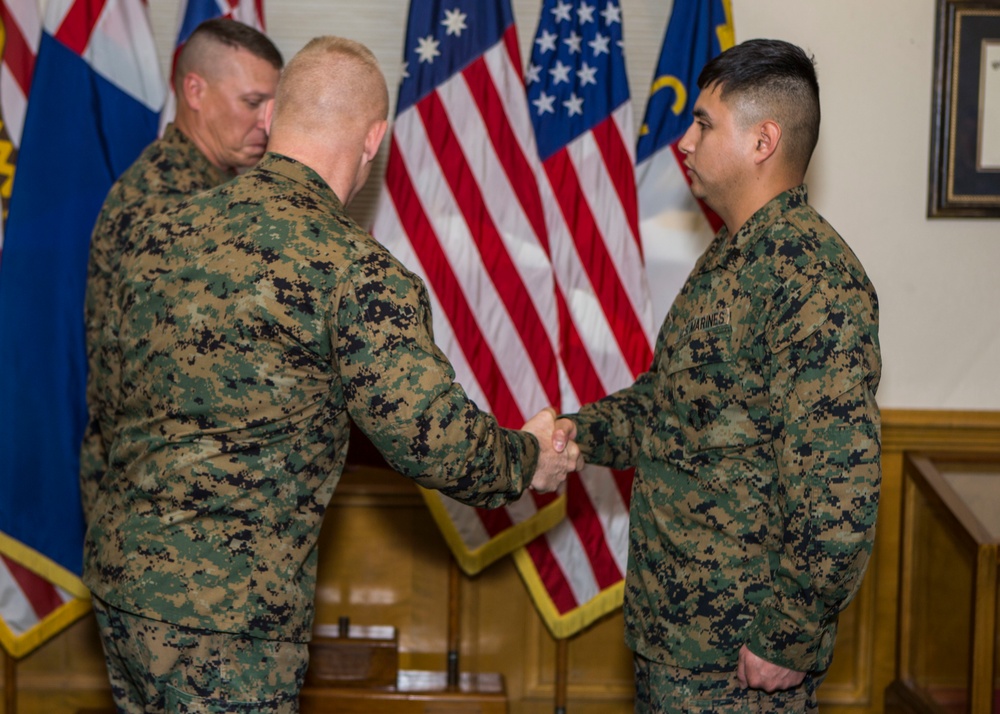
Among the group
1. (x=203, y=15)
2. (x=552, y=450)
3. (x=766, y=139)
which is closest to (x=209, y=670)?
(x=552, y=450)

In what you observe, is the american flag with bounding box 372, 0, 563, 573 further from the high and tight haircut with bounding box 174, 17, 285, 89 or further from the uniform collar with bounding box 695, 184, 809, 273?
the uniform collar with bounding box 695, 184, 809, 273

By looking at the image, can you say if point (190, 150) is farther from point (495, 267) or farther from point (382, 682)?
point (382, 682)

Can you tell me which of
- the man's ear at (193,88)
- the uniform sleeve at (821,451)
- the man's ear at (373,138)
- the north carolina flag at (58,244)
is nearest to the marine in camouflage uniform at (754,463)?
the uniform sleeve at (821,451)

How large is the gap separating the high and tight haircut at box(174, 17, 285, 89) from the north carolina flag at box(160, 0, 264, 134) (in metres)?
0.17

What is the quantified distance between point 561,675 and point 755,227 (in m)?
1.85

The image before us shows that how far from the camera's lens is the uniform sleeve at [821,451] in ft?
5.41

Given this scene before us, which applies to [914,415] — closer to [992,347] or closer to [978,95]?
[992,347]

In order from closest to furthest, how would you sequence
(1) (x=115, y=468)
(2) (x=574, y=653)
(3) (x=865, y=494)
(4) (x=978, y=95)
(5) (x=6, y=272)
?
(3) (x=865, y=494), (1) (x=115, y=468), (5) (x=6, y=272), (4) (x=978, y=95), (2) (x=574, y=653)

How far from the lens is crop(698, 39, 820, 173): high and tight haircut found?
6.09ft

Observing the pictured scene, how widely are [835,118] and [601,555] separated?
1.49 metres

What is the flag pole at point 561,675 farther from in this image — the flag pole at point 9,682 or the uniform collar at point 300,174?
the uniform collar at point 300,174

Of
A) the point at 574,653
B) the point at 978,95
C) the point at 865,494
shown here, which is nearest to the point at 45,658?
the point at 574,653

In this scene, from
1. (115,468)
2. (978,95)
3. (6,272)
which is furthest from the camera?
(978,95)

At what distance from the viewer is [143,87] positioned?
9.84 ft
